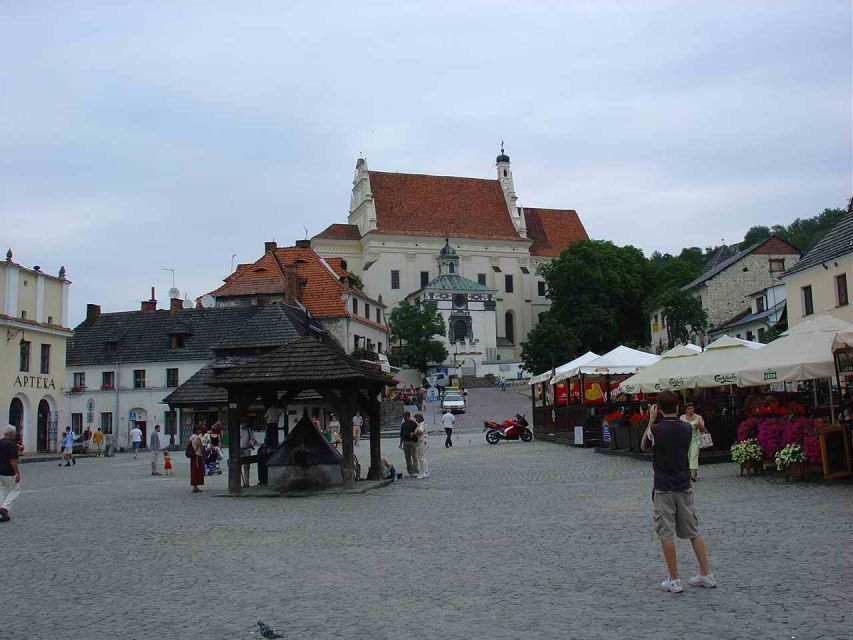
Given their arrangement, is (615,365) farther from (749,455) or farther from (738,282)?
(738,282)

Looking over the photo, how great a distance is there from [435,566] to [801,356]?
35.8 feet

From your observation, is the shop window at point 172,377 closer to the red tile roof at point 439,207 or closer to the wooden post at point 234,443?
the wooden post at point 234,443

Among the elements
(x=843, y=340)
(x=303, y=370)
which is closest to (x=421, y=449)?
(x=303, y=370)

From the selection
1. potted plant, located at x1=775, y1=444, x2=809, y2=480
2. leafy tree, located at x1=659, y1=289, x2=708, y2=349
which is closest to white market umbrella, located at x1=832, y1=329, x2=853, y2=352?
potted plant, located at x1=775, y1=444, x2=809, y2=480

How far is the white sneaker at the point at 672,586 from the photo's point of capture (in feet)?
26.0

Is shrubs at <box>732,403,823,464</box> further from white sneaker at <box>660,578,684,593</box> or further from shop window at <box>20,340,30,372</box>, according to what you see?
shop window at <box>20,340,30,372</box>

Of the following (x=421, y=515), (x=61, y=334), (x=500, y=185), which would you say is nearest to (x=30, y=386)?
(x=61, y=334)

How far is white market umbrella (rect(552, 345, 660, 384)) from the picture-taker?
31.0 m

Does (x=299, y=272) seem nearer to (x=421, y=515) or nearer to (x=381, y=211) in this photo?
(x=381, y=211)

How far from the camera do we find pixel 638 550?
33.7 ft

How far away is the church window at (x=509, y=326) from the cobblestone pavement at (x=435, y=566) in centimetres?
8681

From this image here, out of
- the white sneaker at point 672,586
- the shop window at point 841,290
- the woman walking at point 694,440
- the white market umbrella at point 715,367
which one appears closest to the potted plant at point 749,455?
the woman walking at point 694,440

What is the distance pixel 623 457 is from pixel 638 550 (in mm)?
15408

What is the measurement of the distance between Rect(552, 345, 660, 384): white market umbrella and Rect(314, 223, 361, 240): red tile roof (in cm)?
7622
